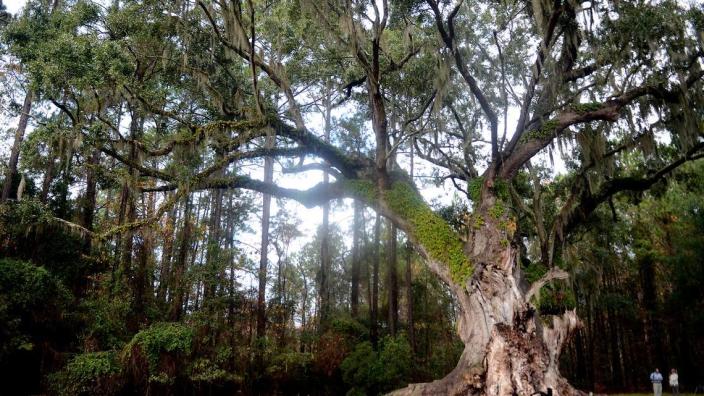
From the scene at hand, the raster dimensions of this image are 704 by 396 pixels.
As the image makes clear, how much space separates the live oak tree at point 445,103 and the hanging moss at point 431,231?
1.2 inches

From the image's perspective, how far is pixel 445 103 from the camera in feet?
36.7

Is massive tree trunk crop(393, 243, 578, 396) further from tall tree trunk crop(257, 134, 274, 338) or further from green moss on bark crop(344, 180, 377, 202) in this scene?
tall tree trunk crop(257, 134, 274, 338)

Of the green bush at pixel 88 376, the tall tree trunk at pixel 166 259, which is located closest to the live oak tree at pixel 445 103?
the green bush at pixel 88 376

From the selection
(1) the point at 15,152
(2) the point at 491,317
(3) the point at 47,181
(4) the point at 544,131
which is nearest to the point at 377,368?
(2) the point at 491,317

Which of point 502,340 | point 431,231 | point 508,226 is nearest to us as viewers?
point 502,340

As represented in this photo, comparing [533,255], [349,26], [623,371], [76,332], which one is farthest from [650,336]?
[76,332]

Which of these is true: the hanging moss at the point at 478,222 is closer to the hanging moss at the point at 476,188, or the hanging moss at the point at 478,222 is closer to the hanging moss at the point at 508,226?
the hanging moss at the point at 508,226

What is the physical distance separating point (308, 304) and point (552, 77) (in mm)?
19272

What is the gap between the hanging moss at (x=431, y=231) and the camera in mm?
7789

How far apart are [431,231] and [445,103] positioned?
4250 millimetres

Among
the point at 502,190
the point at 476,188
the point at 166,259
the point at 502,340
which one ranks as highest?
the point at 476,188

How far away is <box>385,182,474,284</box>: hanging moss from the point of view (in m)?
7.79

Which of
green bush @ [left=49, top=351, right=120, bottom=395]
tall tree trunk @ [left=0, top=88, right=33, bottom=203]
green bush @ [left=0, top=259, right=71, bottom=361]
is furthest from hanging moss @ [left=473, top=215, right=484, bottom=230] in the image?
tall tree trunk @ [left=0, top=88, right=33, bottom=203]

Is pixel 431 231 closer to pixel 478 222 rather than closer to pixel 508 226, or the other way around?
pixel 478 222
